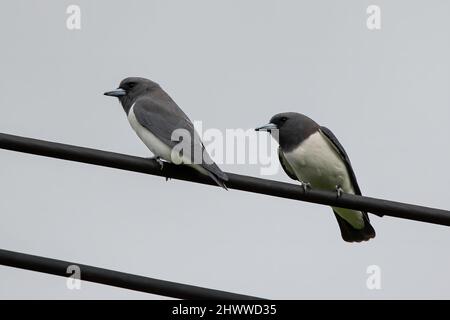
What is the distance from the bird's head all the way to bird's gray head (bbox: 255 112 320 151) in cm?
103

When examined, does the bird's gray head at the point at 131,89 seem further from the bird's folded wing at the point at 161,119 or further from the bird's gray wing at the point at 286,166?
the bird's gray wing at the point at 286,166

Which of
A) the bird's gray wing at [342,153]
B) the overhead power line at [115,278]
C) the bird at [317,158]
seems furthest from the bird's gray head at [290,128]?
the overhead power line at [115,278]

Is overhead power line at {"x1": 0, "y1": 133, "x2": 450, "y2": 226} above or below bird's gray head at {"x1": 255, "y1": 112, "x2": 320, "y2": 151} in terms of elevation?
below

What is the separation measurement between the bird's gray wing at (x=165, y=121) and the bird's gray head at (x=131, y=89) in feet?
0.73

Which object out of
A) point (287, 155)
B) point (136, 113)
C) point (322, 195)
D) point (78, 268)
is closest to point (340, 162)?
point (287, 155)

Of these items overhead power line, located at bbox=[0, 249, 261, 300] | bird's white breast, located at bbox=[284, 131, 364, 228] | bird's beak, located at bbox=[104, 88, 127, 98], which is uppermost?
bird's beak, located at bbox=[104, 88, 127, 98]

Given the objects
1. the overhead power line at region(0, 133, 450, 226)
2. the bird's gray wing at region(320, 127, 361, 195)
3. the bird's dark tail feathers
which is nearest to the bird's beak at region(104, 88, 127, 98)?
the bird's gray wing at region(320, 127, 361, 195)

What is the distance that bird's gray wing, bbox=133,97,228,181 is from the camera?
807 cm

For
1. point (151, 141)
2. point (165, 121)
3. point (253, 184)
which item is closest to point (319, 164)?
point (165, 121)

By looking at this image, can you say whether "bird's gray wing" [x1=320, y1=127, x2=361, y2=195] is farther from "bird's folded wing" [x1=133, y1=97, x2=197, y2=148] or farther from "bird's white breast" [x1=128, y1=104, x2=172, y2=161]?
"bird's white breast" [x1=128, y1=104, x2=172, y2=161]

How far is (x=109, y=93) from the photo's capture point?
945cm

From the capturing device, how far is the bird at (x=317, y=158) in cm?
930
